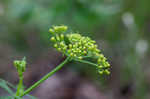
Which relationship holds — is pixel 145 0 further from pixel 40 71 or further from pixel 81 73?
pixel 40 71

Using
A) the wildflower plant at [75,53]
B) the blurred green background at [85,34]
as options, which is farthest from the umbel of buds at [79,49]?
the blurred green background at [85,34]

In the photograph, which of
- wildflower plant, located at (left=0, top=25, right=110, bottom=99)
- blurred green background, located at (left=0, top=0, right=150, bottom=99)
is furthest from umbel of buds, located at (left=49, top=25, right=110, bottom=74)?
blurred green background, located at (left=0, top=0, right=150, bottom=99)

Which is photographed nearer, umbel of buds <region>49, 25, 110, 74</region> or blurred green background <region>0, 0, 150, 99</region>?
umbel of buds <region>49, 25, 110, 74</region>

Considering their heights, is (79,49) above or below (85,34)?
above

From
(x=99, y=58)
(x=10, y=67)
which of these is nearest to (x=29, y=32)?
(x=10, y=67)

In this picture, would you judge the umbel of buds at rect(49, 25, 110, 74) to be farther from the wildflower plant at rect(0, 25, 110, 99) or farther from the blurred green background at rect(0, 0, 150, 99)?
the blurred green background at rect(0, 0, 150, 99)

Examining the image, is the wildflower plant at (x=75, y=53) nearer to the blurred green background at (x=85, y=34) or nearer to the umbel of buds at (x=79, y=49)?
the umbel of buds at (x=79, y=49)

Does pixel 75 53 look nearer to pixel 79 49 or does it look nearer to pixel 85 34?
pixel 79 49

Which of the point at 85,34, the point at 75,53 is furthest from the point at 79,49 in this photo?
the point at 85,34

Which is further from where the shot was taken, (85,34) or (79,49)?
(85,34)
